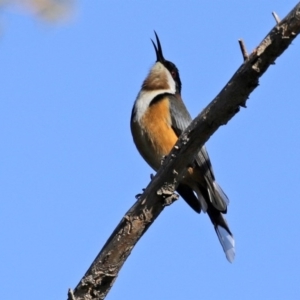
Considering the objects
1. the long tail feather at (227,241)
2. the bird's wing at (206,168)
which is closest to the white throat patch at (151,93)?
the bird's wing at (206,168)

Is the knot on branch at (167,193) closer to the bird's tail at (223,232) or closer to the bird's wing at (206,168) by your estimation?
the bird's wing at (206,168)

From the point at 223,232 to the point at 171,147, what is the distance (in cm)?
82

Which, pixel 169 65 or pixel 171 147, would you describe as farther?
pixel 169 65

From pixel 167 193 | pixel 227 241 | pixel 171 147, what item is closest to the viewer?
pixel 167 193

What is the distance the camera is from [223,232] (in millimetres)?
6113

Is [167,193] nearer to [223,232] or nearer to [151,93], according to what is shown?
[223,232]

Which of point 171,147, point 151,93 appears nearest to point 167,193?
point 171,147

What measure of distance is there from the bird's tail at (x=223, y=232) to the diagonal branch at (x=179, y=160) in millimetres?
2015

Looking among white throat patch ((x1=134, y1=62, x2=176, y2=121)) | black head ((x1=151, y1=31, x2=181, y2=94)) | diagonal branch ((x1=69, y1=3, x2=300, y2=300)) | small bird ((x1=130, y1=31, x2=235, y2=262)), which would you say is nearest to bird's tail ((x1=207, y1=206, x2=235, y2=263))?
small bird ((x1=130, y1=31, x2=235, y2=262))

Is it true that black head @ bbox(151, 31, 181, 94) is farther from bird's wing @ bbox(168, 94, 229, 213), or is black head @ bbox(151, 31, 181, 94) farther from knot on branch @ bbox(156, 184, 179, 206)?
knot on branch @ bbox(156, 184, 179, 206)

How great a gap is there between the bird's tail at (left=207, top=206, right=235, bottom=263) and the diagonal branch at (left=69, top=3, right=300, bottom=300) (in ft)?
6.61

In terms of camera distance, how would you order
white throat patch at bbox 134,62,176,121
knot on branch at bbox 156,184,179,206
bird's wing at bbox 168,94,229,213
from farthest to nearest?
white throat patch at bbox 134,62,176,121, bird's wing at bbox 168,94,229,213, knot on branch at bbox 156,184,179,206

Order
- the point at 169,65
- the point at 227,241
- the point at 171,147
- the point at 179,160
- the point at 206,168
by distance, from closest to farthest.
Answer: the point at 179,160, the point at 227,241, the point at 206,168, the point at 171,147, the point at 169,65

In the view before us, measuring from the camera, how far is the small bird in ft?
20.2
